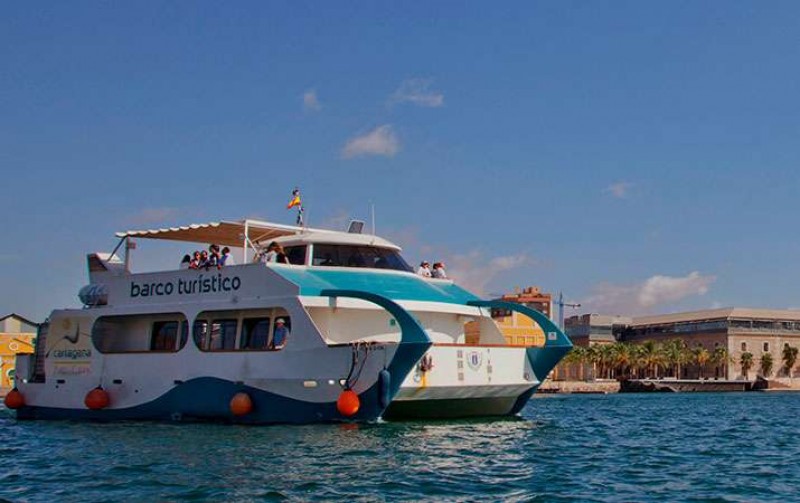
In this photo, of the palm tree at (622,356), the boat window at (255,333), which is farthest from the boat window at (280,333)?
the palm tree at (622,356)

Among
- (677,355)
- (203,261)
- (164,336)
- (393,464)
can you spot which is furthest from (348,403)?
(677,355)

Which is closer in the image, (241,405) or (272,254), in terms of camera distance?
(241,405)

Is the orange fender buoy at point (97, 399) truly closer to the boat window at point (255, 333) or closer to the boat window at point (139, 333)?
the boat window at point (139, 333)

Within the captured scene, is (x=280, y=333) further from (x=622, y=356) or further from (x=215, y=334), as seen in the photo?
(x=622, y=356)

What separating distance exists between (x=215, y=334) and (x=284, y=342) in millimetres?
2606

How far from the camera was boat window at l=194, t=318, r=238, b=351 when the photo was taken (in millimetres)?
22781

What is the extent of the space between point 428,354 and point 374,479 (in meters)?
7.83

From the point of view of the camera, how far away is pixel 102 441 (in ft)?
61.8

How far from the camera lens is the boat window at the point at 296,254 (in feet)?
76.5

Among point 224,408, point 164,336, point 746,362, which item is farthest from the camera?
point 746,362

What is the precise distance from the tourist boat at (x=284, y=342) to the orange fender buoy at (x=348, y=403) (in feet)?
0.09

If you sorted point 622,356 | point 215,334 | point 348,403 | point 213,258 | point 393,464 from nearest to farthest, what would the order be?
1. point 393,464
2. point 348,403
3. point 215,334
4. point 213,258
5. point 622,356

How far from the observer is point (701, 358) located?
12606 centimetres

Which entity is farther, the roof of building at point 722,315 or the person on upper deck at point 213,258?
the roof of building at point 722,315
